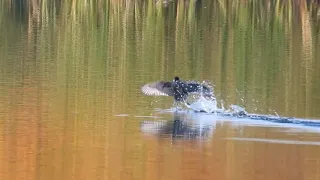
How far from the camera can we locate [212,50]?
39.9m

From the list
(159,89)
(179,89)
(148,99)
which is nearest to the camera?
(179,89)

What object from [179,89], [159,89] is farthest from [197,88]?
[159,89]

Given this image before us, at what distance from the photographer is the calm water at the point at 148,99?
735 inches

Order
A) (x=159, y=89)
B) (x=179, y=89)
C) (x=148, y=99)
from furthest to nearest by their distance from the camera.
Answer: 1. (x=148, y=99)
2. (x=159, y=89)
3. (x=179, y=89)

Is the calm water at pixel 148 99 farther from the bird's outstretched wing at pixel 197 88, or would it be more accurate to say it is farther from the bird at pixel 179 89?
the bird's outstretched wing at pixel 197 88

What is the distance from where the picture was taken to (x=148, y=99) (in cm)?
2598

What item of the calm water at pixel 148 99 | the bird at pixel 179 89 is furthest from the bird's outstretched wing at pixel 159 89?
the calm water at pixel 148 99

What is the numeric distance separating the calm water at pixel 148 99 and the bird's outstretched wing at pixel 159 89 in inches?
14.4

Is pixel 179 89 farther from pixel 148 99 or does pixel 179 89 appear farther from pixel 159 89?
pixel 148 99

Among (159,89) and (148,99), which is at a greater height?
(159,89)

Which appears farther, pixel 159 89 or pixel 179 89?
pixel 159 89

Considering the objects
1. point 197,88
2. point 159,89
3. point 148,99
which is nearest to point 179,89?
point 197,88

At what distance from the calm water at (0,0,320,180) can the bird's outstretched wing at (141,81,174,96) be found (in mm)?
366

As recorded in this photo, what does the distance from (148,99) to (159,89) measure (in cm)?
118
